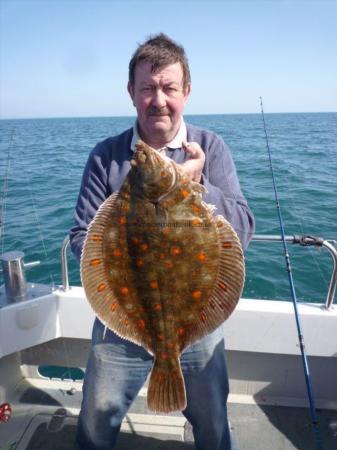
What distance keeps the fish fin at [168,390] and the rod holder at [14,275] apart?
168 centimetres

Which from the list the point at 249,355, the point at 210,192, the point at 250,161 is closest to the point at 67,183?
the point at 250,161

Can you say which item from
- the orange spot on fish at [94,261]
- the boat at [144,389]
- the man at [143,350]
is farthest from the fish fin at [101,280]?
the boat at [144,389]

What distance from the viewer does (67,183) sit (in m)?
13.6

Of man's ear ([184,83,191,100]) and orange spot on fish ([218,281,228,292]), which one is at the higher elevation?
man's ear ([184,83,191,100])

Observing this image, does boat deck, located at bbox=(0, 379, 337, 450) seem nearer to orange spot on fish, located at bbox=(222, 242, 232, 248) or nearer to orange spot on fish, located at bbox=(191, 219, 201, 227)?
orange spot on fish, located at bbox=(222, 242, 232, 248)

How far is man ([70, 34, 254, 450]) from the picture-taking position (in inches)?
93.0

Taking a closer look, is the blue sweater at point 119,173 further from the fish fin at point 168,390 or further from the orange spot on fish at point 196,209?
the fish fin at point 168,390

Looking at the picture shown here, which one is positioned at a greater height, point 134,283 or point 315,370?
point 134,283

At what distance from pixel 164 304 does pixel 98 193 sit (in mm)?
953

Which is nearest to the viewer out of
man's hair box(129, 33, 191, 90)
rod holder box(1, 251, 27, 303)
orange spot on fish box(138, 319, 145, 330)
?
orange spot on fish box(138, 319, 145, 330)

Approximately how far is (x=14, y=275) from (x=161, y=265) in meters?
1.85

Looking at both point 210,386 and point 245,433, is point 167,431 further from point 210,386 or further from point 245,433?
point 210,386

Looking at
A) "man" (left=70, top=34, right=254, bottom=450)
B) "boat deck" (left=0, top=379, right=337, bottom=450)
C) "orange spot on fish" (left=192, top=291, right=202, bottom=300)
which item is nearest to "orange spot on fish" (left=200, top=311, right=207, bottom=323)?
"orange spot on fish" (left=192, top=291, right=202, bottom=300)

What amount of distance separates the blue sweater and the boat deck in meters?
1.91
